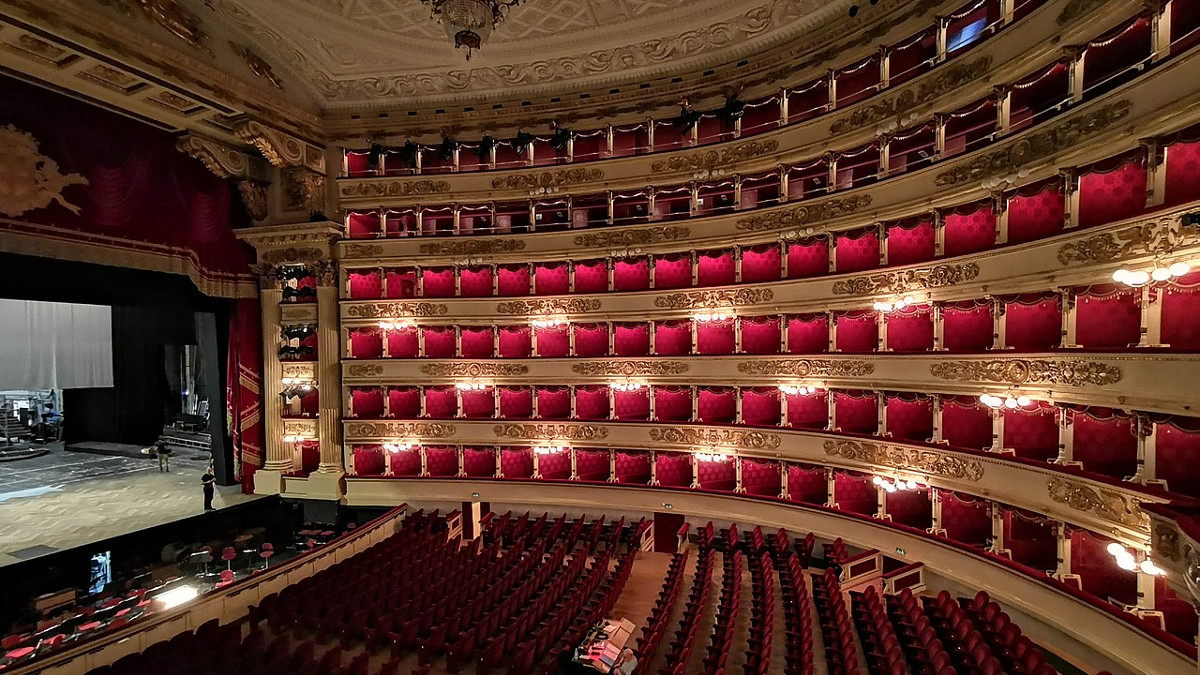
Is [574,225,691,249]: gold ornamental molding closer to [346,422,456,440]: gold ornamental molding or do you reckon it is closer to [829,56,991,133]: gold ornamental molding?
[829,56,991,133]: gold ornamental molding

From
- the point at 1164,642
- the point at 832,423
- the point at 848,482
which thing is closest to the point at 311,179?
the point at 832,423

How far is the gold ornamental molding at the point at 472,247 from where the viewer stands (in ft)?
51.3

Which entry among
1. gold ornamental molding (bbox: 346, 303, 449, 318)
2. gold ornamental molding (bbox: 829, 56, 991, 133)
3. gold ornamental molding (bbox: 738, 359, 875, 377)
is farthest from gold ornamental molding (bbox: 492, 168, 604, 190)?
gold ornamental molding (bbox: 738, 359, 875, 377)

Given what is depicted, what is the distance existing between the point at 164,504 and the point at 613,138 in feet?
54.0

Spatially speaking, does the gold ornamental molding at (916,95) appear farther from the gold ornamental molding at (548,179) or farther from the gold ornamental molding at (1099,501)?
the gold ornamental molding at (1099,501)

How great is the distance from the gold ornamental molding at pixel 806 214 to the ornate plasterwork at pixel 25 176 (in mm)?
16029

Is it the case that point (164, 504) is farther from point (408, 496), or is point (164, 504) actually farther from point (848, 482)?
point (848, 482)

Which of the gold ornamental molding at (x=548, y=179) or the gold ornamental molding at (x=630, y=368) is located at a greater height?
the gold ornamental molding at (x=548, y=179)

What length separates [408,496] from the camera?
15.9m

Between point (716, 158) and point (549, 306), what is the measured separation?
20.3 ft

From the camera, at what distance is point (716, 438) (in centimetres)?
1384

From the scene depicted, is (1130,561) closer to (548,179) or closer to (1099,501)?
(1099,501)

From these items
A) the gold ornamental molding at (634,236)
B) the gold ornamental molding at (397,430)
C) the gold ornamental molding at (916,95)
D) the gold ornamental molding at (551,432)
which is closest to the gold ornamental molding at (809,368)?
the gold ornamental molding at (634,236)

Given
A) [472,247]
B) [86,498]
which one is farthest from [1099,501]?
[86,498]
